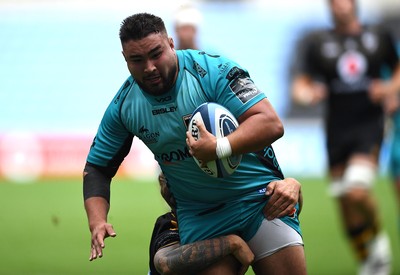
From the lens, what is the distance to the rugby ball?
16.4 feet

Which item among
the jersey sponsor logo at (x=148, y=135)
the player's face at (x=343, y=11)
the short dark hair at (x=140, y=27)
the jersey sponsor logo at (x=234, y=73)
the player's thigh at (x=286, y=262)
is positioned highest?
the short dark hair at (x=140, y=27)

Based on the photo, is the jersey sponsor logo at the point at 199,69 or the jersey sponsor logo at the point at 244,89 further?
the jersey sponsor logo at the point at 199,69

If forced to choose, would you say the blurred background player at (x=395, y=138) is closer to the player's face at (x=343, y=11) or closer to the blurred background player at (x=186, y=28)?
the player's face at (x=343, y=11)

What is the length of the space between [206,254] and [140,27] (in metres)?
1.38

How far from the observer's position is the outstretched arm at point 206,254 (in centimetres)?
541

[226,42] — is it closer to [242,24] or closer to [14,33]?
[242,24]

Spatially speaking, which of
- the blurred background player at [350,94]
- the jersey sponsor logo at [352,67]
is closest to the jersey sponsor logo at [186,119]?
the blurred background player at [350,94]

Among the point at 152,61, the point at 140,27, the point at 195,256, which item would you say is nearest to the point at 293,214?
the point at 195,256

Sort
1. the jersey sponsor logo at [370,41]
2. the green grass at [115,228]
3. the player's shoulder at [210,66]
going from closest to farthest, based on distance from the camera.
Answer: the player's shoulder at [210,66], the green grass at [115,228], the jersey sponsor logo at [370,41]

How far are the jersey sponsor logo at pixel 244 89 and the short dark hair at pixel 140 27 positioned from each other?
1.71ft

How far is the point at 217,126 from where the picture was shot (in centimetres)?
500

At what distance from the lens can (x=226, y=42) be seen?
25.6 m

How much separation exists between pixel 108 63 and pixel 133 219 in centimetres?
1206

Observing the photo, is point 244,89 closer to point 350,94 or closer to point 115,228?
point 350,94
